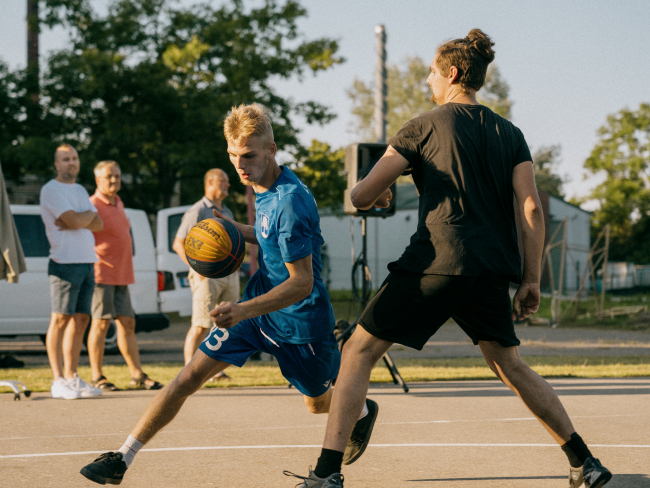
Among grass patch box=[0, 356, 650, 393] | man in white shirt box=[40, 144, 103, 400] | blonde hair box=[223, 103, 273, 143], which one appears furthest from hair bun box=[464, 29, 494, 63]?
grass patch box=[0, 356, 650, 393]

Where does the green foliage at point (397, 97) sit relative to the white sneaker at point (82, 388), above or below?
above

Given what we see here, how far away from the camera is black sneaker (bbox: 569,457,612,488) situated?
352cm

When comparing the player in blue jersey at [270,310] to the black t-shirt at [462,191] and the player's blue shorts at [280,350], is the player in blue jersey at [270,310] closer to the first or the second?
the player's blue shorts at [280,350]

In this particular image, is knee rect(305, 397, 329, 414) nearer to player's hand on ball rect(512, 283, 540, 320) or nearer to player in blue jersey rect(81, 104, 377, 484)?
player in blue jersey rect(81, 104, 377, 484)

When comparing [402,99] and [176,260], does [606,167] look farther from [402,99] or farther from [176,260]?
[176,260]

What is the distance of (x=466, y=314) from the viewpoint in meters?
3.63

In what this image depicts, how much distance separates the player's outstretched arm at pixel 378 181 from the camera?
3.56m

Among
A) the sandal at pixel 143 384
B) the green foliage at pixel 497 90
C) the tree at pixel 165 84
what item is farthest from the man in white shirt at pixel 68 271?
the green foliage at pixel 497 90

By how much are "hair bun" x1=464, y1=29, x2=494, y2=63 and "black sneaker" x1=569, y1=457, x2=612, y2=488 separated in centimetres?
A: 201

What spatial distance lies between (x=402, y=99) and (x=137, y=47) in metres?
39.8

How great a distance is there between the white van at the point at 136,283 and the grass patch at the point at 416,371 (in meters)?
0.89

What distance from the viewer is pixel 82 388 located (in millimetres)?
6859

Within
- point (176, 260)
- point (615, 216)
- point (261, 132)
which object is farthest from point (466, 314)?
point (615, 216)

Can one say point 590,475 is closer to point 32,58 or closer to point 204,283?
point 204,283
